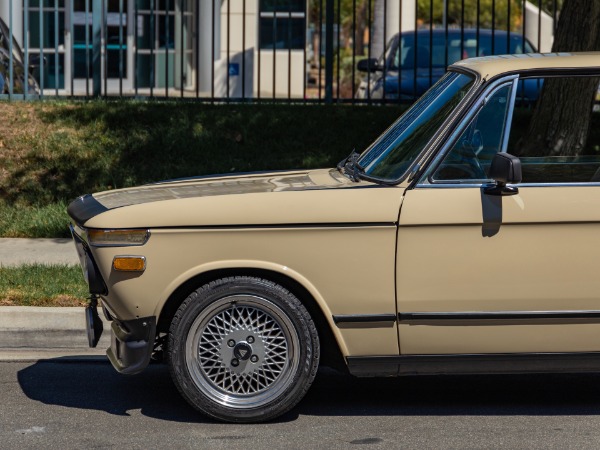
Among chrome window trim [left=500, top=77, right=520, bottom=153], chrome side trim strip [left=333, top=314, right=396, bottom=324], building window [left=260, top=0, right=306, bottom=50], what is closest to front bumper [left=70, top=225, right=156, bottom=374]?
chrome side trim strip [left=333, top=314, right=396, bottom=324]

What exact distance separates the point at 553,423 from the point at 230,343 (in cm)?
164

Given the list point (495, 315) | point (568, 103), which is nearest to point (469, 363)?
point (495, 315)

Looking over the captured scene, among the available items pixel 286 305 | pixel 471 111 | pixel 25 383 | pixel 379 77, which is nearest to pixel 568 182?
pixel 471 111

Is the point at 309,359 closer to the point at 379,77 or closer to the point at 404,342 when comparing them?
the point at 404,342

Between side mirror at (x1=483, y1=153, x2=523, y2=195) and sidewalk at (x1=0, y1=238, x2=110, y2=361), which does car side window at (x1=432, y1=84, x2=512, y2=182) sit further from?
sidewalk at (x1=0, y1=238, x2=110, y2=361)

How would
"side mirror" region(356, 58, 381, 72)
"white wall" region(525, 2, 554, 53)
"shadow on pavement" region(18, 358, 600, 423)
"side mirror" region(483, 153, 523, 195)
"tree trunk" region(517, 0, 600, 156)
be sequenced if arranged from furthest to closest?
"white wall" region(525, 2, 554, 53)
"side mirror" region(356, 58, 381, 72)
"tree trunk" region(517, 0, 600, 156)
"shadow on pavement" region(18, 358, 600, 423)
"side mirror" region(483, 153, 523, 195)

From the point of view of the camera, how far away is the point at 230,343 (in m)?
5.70

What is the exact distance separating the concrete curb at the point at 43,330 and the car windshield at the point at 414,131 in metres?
2.31

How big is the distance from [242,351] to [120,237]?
80 centimetres

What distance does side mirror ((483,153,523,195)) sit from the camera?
5418 millimetres

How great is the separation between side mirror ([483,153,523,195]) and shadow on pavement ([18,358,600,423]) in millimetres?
1200

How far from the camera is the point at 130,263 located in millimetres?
5574

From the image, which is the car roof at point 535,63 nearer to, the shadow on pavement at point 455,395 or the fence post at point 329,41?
the shadow on pavement at point 455,395

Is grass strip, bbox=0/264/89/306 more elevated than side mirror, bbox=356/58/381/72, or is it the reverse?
side mirror, bbox=356/58/381/72
